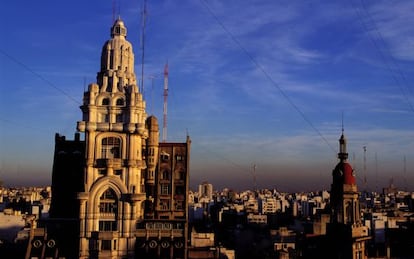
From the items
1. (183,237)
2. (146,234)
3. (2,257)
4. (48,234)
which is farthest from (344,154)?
(2,257)

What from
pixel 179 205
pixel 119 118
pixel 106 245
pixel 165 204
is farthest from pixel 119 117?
pixel 106 245

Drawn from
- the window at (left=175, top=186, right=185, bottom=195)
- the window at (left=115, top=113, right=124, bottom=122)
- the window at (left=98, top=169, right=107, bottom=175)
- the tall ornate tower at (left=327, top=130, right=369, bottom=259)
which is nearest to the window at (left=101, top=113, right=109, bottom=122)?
the window at (left=115, top=113, right=124, bottom=122)

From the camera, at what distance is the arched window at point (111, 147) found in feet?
217

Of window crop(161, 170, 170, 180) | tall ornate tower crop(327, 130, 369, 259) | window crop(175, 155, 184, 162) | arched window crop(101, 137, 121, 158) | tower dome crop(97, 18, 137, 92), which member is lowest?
tall ornate tower crop(327, 130, 369, 259)

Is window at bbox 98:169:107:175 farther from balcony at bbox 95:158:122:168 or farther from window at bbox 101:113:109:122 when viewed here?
window at bbox 101:113:109:122

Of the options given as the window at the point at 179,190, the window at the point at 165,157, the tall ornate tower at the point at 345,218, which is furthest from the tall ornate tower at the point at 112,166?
the tall ornate tower at the point at 345,218

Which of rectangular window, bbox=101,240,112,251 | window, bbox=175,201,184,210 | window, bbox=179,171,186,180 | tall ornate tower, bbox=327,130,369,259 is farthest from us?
window, bbox=179,171,186,180

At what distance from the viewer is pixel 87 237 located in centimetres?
6391

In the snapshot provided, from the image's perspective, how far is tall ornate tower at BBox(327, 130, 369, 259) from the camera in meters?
60.3

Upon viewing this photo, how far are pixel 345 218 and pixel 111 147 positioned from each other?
30998 millimetres

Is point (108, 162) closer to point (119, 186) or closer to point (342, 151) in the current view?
point (119, 186)

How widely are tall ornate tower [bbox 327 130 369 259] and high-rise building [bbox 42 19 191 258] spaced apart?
1894 centimetres

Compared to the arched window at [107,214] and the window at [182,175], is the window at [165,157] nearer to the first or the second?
the window at [182,175]

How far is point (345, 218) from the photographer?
2438 inches
